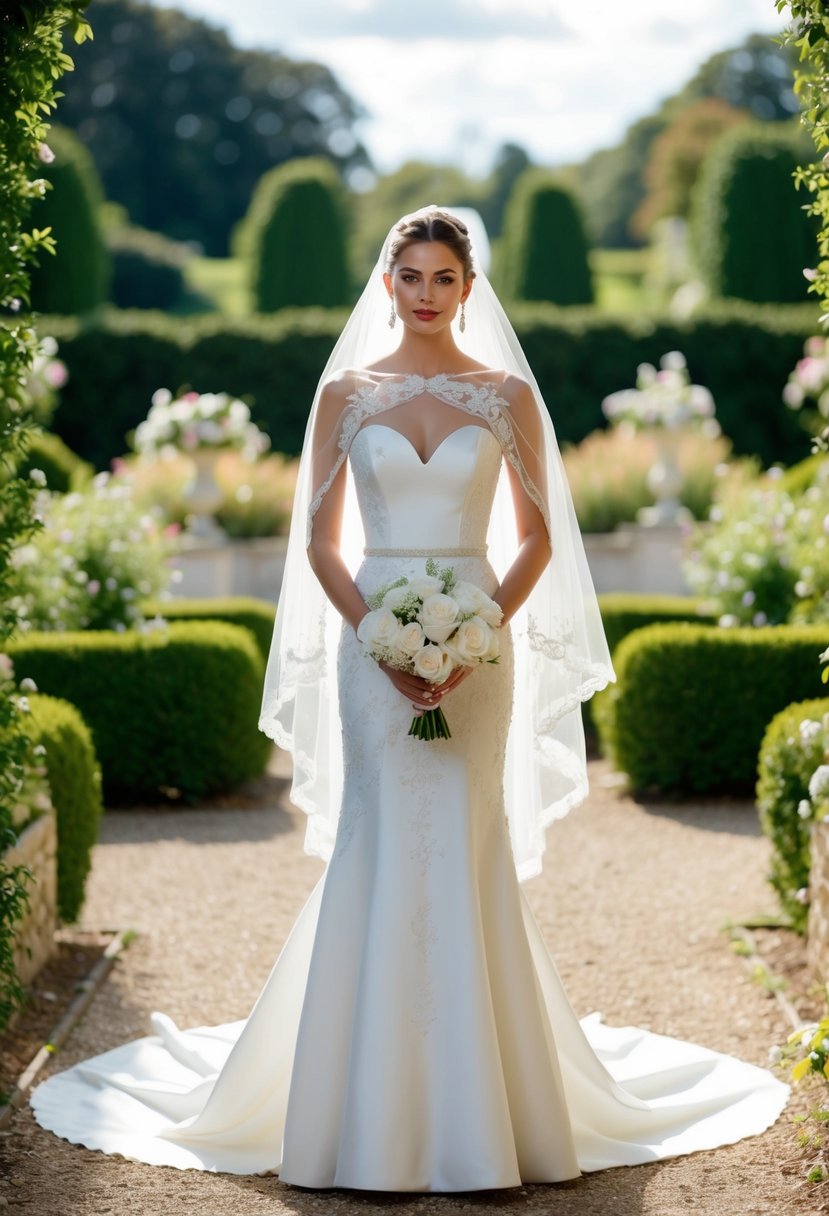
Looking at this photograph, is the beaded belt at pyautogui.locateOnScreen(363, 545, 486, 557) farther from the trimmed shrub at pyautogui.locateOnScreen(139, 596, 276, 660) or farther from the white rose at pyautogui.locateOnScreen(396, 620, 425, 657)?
the trimmed shrub at pyautogui.locateOnScreen(139, 596, 276, 660)

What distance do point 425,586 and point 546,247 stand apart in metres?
24.2

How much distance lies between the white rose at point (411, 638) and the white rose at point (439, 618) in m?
0.02

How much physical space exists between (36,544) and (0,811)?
487 centimetres

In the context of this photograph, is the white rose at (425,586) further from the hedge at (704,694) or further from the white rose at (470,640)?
the hedge at (704,694)

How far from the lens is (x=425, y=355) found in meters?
3.93

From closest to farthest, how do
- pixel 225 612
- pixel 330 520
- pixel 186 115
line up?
1. pixel 330 520
2. pixel 225 612
3. pixel 186 115

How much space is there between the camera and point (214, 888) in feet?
22.7

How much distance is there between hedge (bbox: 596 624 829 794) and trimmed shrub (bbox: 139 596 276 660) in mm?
2491

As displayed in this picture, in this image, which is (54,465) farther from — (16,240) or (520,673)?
(520,673)

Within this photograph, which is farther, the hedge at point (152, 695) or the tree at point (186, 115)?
the tree at point (186, 115)

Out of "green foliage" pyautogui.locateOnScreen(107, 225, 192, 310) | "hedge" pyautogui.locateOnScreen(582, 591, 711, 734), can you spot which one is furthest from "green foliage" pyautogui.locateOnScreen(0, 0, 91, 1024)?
"green foliage" pyautogui.locateOnScreen(107, 225, 192, 310)

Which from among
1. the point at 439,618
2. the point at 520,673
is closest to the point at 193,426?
the point at 520,673

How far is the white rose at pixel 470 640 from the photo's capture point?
354 cm

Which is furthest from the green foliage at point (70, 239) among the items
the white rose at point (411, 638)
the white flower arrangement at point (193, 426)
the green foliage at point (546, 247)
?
the white rose at point (411, 638)
